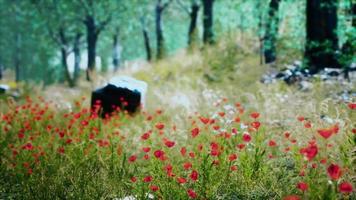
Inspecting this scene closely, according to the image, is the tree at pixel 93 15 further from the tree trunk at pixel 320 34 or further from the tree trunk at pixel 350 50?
the tree trunk at pixel 350 50

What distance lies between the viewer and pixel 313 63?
10281 millimetres

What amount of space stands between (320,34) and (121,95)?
448 centimetres

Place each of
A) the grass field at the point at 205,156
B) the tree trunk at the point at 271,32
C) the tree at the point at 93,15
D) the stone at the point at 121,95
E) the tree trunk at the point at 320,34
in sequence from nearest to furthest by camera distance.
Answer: the grass field at the point at 205,156 → the stone at the point at 121,95 → the tree trunk at the point at 320,34 → the tree trunk at the point at 271,32 → the tree at the point at 93,15

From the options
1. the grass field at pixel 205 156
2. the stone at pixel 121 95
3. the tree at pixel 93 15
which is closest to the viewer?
the grass field at pixel 205 156

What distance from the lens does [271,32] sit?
12.2 metres

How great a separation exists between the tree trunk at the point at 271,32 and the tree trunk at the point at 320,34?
1.58 metres

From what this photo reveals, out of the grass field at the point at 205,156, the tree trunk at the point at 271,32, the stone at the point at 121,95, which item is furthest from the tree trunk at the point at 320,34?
the stone at the point at 121,95

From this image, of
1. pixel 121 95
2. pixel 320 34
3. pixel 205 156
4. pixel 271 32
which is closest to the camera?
pixel 205 156

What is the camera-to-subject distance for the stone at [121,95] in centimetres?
968

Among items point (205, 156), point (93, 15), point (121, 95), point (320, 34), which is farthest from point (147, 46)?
point (205, 156)

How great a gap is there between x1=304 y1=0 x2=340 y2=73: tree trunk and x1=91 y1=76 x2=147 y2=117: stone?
367 cm

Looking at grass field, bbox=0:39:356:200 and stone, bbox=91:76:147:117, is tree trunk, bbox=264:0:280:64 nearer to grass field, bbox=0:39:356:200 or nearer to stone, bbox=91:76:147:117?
grass field, bbox=0:39:356:200

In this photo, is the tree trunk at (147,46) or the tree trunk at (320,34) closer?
the tree trunk at (320,34)

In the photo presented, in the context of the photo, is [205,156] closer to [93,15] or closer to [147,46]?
[147,46]
